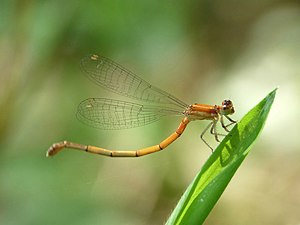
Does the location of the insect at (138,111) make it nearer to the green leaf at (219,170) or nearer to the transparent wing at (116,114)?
the transparent wing at (116,114)

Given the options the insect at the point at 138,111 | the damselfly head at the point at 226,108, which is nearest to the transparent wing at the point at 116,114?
the insect at the point at 138,111

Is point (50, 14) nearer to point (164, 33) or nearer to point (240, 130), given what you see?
point (164, 33)

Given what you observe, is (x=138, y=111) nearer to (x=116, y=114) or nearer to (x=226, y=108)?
(x=116, y=114)

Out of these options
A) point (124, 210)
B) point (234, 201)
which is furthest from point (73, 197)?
point (234, 201)

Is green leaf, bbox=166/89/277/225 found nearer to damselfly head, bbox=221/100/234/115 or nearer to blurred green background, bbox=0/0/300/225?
damselfly head, bbox=221/100/234/115

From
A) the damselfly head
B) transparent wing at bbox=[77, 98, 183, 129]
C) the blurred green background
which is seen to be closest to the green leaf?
the damselfly head

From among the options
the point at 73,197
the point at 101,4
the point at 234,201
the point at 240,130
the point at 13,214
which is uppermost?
the point at 101,4
